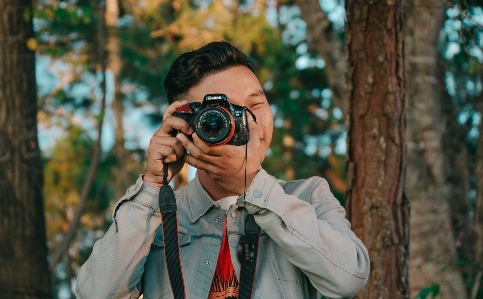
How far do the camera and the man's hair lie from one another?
319 mm

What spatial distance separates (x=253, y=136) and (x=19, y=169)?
2.89m

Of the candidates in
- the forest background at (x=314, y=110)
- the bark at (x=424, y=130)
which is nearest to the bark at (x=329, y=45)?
the forest background at (x=314, y=110)

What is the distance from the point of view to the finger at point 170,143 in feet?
6.28

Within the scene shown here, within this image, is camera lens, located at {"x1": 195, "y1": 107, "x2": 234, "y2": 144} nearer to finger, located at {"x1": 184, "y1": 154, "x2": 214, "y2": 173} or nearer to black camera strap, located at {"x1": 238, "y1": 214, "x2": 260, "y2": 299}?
finger, located at {"x1": 184, "y1": 154, "x2": 214, "y2": 173}

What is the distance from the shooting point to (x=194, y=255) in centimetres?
196

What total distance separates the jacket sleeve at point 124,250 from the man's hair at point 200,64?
503 millimetres

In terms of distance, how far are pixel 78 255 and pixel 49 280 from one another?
35.0 feet

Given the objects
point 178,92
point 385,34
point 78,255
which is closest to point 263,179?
point 178,92

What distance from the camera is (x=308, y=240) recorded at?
67.3 inches

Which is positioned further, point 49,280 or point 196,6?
point 196,6

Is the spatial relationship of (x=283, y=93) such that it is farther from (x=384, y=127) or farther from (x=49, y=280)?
(x=384, y=127)

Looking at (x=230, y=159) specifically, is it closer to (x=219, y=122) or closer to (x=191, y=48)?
(x=219, y=122)

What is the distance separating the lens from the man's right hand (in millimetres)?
1896

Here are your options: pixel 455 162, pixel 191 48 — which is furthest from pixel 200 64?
pixel 191 48
